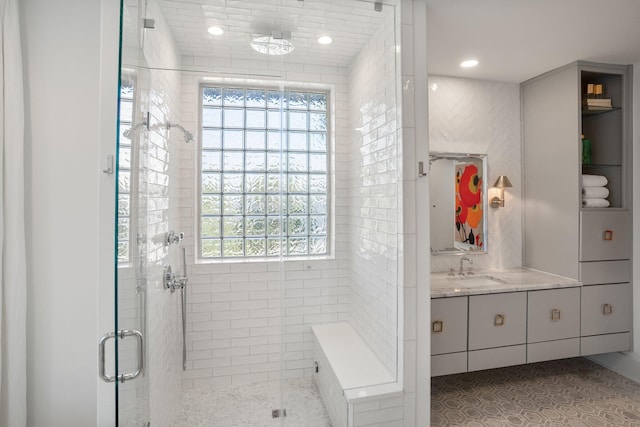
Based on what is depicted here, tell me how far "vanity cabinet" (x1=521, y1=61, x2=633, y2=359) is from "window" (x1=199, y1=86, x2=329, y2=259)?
2185 millimetres

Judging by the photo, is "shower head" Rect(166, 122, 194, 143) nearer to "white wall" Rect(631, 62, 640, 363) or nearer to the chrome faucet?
the chrome faucet

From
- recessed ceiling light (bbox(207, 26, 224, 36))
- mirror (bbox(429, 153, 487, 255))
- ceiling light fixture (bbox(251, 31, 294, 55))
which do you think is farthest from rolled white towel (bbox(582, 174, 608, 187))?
recessed ceiling light (bbox(207, 26, 224, 36))

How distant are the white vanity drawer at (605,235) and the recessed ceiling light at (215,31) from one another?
9.87 feet

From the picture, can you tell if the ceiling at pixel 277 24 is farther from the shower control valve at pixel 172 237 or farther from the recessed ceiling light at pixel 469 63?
the recessed ceiling light at pixel 469 63

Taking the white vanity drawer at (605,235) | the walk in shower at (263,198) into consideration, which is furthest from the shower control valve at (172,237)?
the white vanity drawer at (605,235)

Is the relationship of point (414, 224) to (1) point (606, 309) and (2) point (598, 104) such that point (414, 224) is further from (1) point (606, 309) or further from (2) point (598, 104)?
(2) point (598, 104)

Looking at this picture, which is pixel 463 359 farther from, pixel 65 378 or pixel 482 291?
pixel 65 378

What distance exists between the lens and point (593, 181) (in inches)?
107

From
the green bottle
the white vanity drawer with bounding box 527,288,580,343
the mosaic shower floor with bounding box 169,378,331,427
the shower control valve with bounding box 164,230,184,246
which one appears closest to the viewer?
the shower control valve with bounding box 164,230,184,246

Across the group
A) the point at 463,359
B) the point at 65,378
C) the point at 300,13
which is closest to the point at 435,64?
the point at 300,13

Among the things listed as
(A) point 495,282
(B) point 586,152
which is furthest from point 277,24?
(B) point 586,152

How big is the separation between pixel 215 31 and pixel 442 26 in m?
1.46

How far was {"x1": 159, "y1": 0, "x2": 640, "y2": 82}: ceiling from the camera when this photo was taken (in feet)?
5.65

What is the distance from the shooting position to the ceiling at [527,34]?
1.93 m
